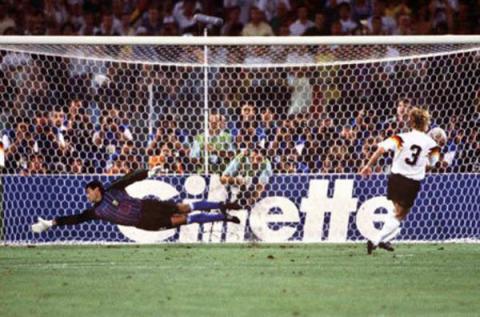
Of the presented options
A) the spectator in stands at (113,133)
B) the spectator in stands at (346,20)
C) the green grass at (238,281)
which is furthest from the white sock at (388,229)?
the spectator in stands at (346,20)

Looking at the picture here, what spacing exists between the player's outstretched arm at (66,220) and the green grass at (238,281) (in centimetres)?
31

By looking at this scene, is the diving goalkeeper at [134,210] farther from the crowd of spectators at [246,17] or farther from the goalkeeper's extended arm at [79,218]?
the crowd of spectators at [246,17]

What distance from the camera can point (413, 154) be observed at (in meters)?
15.9

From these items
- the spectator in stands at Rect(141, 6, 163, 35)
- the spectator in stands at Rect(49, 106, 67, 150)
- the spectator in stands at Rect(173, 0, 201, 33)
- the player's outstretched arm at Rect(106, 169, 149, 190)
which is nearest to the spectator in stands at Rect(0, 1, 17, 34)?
the spectator in stands at Rect(141, 6, 163, 35)

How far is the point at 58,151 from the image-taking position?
59.2 feet

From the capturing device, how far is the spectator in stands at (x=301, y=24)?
21.0 m

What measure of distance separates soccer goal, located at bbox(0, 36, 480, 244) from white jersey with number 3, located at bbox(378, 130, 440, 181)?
6.40 feet

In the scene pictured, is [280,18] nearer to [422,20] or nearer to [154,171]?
[422,20]

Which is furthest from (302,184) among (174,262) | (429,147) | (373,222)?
(174,262)

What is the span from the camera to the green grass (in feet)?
32.9

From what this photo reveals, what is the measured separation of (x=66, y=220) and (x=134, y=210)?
95cm

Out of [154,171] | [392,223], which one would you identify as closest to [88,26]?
[154,171]

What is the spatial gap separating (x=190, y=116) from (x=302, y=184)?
186 cm

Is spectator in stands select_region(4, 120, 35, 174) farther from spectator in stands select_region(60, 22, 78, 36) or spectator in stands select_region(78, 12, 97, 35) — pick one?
spectator in stands select_region(78, 12, 97, 35)
